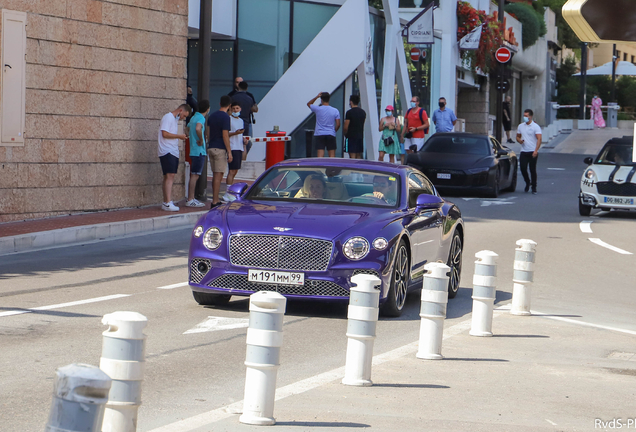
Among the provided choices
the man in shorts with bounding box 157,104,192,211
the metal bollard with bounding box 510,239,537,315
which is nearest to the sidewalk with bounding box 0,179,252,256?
the man in shorts with bounding box 157,104,192,211

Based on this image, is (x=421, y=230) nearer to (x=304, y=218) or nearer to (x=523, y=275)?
(x=523, y=275)

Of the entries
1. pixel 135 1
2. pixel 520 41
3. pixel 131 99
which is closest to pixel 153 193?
pixel 131 99

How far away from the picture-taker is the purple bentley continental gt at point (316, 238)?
892 centimetres

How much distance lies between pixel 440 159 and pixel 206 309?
618 inches

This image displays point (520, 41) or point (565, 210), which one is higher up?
point (520, 41)

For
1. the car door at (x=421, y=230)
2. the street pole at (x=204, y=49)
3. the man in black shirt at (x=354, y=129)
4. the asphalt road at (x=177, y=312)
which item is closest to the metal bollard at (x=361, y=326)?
the asphalt road at (x=177, y=312)

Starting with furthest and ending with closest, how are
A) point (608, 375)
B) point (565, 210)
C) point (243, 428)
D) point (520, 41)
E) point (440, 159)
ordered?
1. point (520, 41)
2. point (440, 159)
3. point (565, 210)
4. point (608, 375)
5. point (243, 428)

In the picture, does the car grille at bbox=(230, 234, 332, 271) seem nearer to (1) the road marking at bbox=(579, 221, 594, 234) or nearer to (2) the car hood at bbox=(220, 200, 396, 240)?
(2) the car hood at bbox=(220, 200, 396, 240)

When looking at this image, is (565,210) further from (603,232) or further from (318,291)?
(318,291)

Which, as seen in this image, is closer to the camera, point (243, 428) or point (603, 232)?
point (243, 428)

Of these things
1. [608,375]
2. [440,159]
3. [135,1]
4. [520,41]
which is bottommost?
[608,375]

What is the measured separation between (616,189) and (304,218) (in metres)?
13.1

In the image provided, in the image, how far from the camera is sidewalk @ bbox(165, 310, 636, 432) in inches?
222

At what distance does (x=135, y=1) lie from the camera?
60.4 ft
